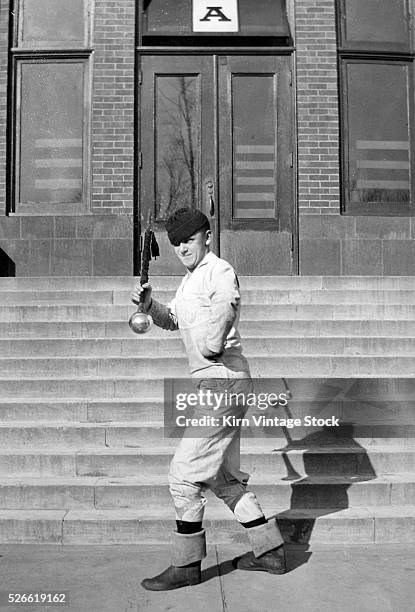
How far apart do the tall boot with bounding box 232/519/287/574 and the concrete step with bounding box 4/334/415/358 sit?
2740 mm

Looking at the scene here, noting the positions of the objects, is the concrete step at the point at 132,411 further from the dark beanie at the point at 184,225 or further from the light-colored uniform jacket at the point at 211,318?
the dark beanie at the point at 184,225

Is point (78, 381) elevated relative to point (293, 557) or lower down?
elevated

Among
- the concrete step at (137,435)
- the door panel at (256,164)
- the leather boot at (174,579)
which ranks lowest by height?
the leather boot at (174,579)

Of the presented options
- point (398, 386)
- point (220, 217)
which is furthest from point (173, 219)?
point (220, 217)

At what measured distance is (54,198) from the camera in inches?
384

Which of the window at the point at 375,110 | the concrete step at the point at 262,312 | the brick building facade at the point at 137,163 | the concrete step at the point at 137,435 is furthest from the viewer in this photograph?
the window at the point at 375,110

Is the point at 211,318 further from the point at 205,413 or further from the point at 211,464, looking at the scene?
the point at 211,464

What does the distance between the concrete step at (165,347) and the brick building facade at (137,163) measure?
289cm

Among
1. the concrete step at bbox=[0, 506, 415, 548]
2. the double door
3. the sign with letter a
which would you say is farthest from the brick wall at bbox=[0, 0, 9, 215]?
the concrete step at bbox=[0, 506, 415, 548]

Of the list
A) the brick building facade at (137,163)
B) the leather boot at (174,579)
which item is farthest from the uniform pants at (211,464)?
the brick building facade at (137,163)

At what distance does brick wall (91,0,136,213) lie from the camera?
9.41 m

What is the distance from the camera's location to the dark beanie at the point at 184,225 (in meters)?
3.89

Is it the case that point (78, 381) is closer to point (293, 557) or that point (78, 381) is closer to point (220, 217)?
point (293, 557)

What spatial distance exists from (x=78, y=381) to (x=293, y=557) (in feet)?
8.45
